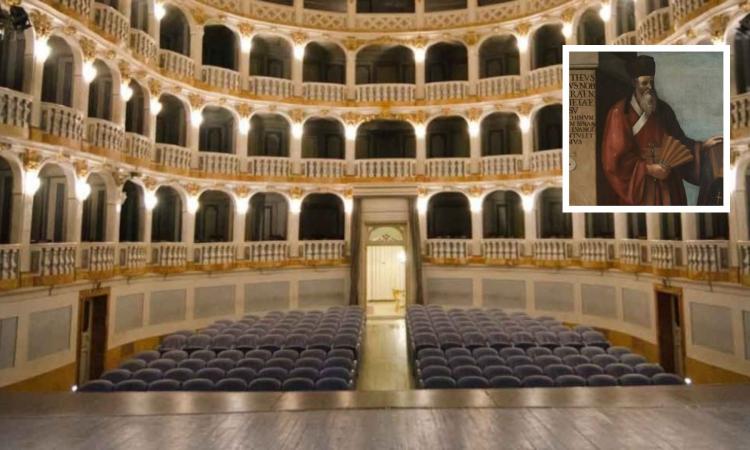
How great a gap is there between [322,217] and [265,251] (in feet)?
15.9

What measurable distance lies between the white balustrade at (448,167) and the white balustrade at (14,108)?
1622 cm

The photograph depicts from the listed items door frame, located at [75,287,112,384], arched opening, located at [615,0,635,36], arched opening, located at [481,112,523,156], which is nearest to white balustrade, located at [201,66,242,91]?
door frame, located at [75,287,112,384]

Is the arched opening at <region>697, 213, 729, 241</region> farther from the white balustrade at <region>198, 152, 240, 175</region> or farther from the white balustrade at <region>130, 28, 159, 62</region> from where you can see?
the white balustrade at <region>130, 28, 159, 62</region>

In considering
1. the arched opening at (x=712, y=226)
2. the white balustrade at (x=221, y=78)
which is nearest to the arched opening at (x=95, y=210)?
the white balustrade at (x=221, y=78)

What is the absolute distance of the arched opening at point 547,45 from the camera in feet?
76.1

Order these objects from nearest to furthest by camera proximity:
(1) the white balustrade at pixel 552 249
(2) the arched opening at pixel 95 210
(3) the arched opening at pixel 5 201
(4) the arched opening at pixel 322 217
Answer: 1. (3) the arched opening at pixel 5 201
2. (2) the arched opening at pixel 95 210
3. (1) the white balustrade at pixel 552 249
4. (4) the arched opening at pixel 322 217

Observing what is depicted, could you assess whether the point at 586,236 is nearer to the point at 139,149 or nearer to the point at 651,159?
the point at 651,159

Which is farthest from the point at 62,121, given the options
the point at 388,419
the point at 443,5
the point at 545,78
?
the point at 443,5

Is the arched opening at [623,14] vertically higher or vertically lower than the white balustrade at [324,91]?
higher

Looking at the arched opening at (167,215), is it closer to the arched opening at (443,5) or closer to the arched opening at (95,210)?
the arched opening at (95,210)

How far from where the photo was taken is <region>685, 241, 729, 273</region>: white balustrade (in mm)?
11766

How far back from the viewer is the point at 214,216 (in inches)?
942

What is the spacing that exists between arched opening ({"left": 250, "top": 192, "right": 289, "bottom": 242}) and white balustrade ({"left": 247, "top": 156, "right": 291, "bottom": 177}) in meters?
2.37

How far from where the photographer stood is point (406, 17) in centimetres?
2383
